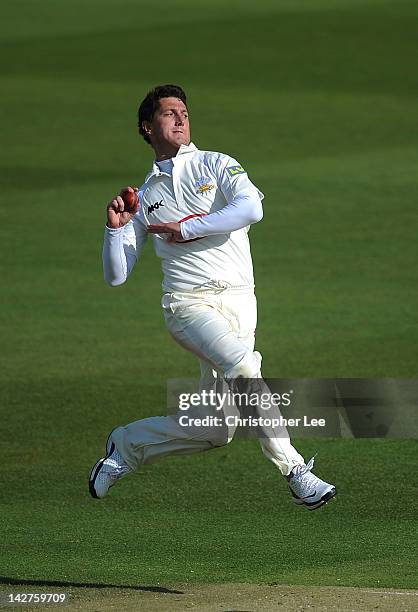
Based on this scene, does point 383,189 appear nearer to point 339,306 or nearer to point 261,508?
point 339,306

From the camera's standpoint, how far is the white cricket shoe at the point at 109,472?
7859 millimetres

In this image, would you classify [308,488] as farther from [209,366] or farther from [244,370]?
[209,366]

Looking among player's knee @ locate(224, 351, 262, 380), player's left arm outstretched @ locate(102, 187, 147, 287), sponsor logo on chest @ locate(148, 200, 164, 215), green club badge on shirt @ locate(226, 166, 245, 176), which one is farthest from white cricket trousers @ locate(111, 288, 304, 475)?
green club badge on shirt @ locate(226, 166, 245, 176)

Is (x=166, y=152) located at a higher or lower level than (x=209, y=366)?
higher

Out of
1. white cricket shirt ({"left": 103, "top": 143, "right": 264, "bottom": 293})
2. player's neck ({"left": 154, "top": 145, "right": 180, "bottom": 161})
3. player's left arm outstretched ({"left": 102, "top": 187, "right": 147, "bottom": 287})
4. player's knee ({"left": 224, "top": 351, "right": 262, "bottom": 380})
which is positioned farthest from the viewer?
player's neck ({"left": 154, "top": 145, "right": 180, "bottom": 161})

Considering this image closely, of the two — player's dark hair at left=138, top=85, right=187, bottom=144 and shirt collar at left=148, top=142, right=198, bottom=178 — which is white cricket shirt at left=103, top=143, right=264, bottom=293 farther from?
player's dark hair at left=138, top=85, right=187, bottom=144

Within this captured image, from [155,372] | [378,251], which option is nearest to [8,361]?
[155,372]

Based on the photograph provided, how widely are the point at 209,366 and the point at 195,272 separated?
0.53 meters

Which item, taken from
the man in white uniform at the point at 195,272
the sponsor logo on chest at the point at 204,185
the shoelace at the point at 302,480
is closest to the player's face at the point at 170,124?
the man in white uniform at the point at 195,272

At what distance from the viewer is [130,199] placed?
739 centimetres

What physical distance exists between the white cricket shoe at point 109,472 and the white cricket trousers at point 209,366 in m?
0.05

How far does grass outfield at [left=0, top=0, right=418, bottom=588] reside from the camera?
888 cm

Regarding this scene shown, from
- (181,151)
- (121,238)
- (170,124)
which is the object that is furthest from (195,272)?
(170,124)

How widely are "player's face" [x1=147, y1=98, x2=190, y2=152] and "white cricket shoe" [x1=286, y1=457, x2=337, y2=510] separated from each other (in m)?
1.98
